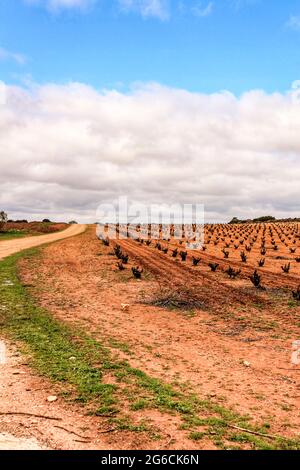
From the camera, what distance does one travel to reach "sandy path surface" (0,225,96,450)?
4500 millimetres

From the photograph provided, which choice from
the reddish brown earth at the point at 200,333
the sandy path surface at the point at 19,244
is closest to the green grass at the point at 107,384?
the reddish brown earth at the point at 200,333

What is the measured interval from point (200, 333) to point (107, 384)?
3.92 meters

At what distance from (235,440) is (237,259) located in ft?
72.2

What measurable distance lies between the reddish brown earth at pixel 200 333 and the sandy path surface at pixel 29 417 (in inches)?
24.9

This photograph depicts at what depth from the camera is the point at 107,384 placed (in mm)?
6215

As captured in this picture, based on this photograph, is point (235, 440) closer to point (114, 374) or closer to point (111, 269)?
point (114, 374)

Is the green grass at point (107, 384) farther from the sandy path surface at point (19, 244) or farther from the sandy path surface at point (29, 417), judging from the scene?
the sandy path surface at point (19, 244)

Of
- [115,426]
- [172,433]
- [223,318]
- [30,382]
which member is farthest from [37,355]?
[223,318]

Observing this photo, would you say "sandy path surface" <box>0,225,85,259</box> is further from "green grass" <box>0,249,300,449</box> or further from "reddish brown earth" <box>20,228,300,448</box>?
"green grass" <box>0,249,300,449</box>

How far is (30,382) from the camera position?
20.5 ft

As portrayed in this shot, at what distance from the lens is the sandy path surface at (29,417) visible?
14.8ft

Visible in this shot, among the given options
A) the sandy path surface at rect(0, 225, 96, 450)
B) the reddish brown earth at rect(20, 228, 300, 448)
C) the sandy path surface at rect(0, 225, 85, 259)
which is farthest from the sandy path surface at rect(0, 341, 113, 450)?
the sandy path surface at rect(0, 225, 85, 259)

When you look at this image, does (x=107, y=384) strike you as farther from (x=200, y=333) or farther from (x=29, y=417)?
(x=200, y=333)
